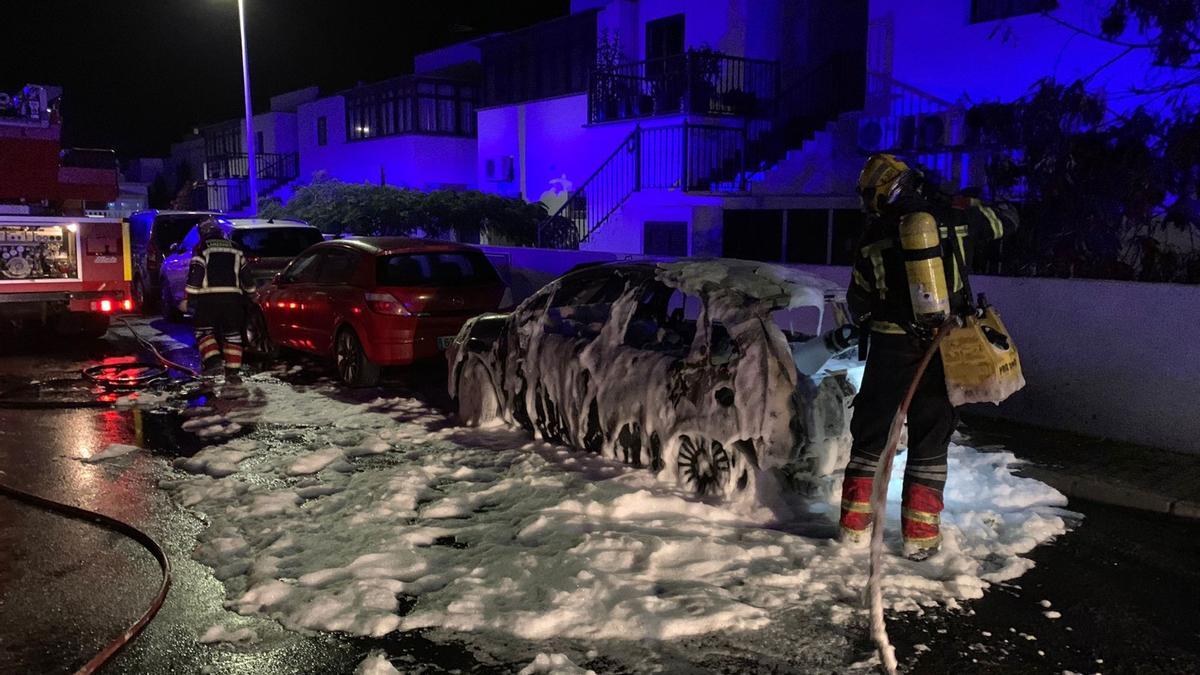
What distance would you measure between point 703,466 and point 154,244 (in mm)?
13995

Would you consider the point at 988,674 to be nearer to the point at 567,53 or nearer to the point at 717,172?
the point at 717,172

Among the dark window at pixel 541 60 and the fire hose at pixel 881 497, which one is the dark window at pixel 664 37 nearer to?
the dark window at pixel 541 60

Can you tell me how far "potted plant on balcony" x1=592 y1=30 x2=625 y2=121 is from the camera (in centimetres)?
2022

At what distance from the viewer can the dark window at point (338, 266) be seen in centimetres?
985

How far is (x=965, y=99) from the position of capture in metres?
14.1

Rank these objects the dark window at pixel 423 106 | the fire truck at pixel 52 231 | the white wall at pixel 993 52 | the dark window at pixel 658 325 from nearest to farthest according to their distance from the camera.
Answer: the dark window at pixel 658 325, the fire truck at pixel 52 231, the white wall at pixel 993 52, the dark window at pixel 423 106

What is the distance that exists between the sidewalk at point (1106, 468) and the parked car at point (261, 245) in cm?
957

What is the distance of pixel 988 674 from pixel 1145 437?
428 cm

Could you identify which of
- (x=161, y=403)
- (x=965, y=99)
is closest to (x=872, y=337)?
(x=161, y=403)

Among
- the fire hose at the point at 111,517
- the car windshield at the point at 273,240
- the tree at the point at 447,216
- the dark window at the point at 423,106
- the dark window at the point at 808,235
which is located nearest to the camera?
the fire hose at the point at 111,517

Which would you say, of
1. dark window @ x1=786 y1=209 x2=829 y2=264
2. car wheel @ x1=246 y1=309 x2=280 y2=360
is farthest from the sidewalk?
car wheel @ x1=246 y1=309 x2=280 y2=360

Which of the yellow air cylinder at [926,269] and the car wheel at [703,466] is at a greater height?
the yellow air cylinder at [926,269]

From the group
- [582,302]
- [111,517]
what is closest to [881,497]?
[582,302]

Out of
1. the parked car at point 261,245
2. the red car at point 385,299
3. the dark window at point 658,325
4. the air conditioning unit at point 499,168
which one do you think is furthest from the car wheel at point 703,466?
the air conditioning unit at point 499,168
